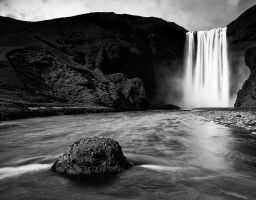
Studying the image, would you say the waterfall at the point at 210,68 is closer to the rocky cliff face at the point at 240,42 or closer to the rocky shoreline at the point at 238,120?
the rocky cliff face at the point at 240,42

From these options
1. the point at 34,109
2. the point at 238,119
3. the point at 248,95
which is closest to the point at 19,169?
the point at 238,119

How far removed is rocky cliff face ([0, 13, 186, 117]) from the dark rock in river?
3773cm

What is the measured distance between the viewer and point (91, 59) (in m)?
91.5

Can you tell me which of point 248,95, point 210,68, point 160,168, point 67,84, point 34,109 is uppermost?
point 210,68

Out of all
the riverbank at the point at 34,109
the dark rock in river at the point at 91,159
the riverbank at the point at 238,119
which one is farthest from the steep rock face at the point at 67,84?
the dark rock in river at the point at 91,159

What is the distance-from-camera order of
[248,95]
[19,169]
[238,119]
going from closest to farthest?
[19,169] → [238,119] → [248,95]

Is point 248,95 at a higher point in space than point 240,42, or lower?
lower

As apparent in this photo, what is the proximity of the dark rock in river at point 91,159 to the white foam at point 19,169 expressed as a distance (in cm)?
151

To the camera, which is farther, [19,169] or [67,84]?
[67,84]

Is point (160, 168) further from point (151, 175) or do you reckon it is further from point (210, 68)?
point (210, 68)

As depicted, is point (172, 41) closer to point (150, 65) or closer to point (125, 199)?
point (150, 65)

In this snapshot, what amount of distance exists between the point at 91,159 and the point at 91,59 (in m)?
83.7

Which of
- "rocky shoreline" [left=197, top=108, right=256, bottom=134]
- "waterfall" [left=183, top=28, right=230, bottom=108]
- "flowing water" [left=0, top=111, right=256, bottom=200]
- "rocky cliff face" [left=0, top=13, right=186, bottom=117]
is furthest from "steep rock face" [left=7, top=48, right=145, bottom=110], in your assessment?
"flowing water" [left=0, top=111, right=256, bottom=200]

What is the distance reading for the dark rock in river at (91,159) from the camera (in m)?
9.61
